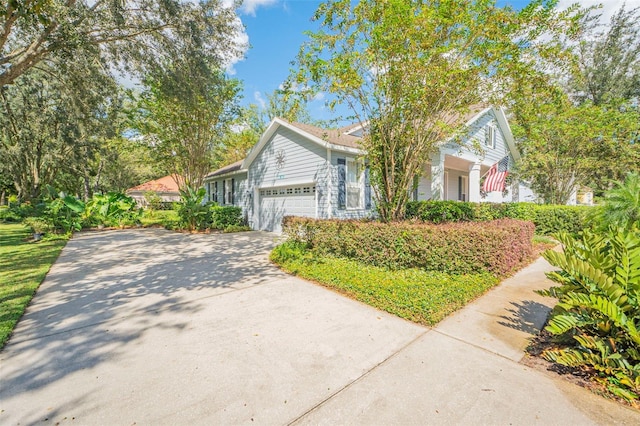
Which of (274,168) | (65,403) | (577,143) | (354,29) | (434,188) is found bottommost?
(65,403)

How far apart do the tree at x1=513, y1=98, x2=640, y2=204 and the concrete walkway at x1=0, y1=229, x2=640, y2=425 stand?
9943mm

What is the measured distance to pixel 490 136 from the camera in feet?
47.7

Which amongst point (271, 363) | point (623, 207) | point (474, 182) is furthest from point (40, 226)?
point (474, 182)

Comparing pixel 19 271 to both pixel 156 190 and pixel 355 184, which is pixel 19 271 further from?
pixel 156 190

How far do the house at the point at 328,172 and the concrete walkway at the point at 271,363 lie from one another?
5.35m

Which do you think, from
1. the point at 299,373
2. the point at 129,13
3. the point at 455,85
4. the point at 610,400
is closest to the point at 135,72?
the point at 129,13

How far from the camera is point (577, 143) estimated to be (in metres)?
11.7

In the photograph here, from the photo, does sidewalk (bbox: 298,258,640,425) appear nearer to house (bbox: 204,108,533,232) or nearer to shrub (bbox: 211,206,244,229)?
house (bbox: 204,108,533,232)

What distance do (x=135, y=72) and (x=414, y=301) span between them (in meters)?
10.6

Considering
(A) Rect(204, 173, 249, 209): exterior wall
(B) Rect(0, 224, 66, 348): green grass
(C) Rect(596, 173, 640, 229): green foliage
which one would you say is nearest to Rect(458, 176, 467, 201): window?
(A) Rect(204, 173, 249, 209): exterior wall

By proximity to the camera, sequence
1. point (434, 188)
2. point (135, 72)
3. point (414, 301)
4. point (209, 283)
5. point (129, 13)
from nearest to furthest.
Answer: point (414, 301)
point (209, 283)
point (129, 13)
point (135, 72)
point (434, 188)

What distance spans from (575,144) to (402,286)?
1254 centimetres

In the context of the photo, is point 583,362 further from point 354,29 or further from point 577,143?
point 577,143

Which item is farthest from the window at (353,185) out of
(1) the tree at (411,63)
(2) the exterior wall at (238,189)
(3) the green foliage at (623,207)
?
(3) the green foliage at (623,207)
